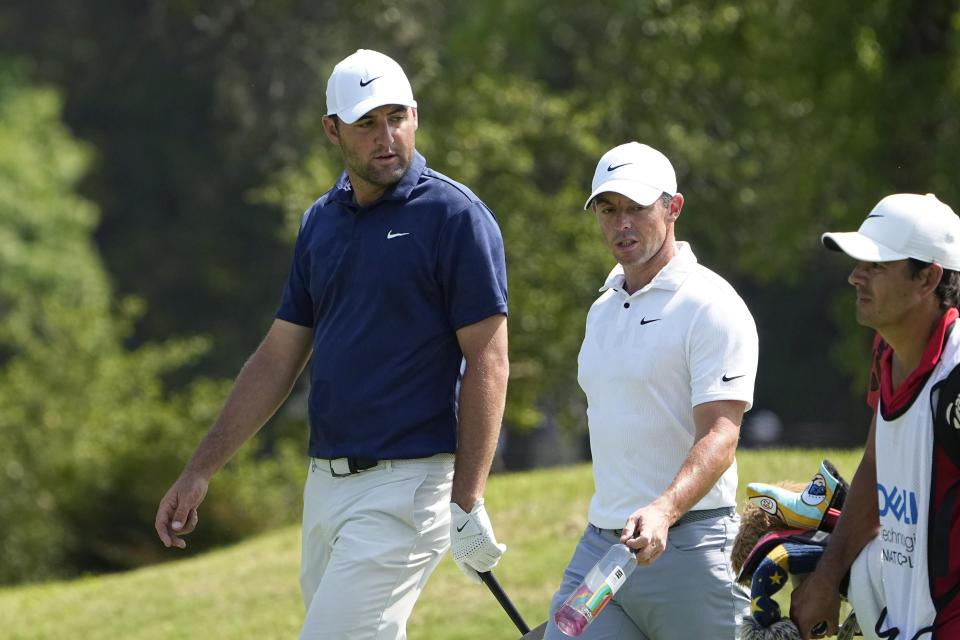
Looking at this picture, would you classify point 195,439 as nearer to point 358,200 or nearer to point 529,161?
point 529,161

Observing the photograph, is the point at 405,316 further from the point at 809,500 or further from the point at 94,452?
the point at 94,452

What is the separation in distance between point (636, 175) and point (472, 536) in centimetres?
117

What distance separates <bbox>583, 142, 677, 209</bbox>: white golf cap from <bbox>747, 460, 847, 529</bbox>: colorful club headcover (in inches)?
33.5

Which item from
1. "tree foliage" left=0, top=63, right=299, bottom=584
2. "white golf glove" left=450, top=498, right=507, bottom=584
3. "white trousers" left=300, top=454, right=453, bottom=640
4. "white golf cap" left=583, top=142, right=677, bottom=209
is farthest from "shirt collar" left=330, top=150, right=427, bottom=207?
"tree foliage" left=0, top=63, right=299, bottom=584

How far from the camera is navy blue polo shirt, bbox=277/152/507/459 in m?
4.32

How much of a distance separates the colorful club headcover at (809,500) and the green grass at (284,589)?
13.3 feet

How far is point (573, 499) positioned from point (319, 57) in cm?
1109

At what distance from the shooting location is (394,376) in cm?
434

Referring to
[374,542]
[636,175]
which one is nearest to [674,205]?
[636,175]

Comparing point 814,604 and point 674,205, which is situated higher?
point 674,205

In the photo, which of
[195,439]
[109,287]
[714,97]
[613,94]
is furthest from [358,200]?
[109,287]

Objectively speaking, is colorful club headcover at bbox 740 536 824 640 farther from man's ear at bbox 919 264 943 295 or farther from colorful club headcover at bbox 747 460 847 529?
man's ear at bbox 919 264 943 295

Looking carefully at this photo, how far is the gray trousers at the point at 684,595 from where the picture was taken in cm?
376

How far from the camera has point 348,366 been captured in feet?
14.4
